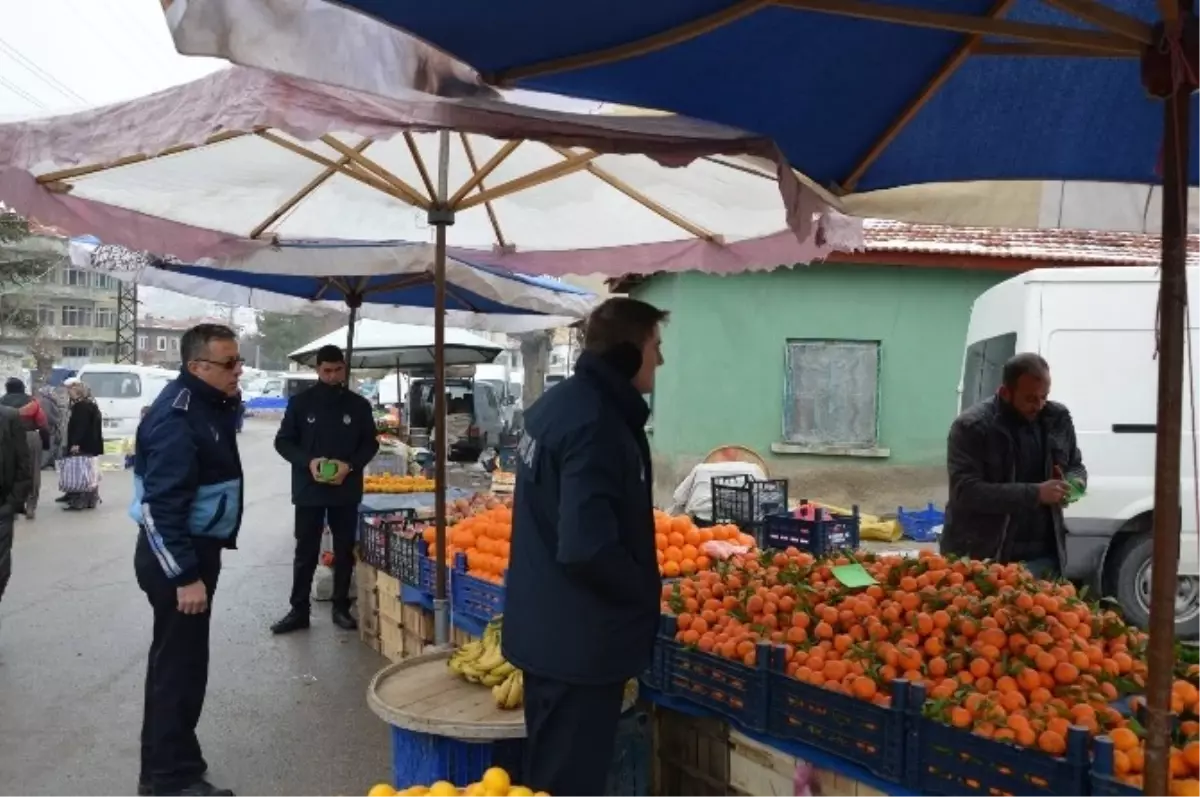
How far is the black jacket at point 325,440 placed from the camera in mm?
6910

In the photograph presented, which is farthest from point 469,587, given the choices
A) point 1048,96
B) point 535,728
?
point 1048,96

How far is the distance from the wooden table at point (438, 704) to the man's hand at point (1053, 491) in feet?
8.62

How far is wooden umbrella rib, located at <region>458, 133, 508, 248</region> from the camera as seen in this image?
187 inches

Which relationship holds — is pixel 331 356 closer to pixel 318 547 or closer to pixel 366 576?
pixel 318 547

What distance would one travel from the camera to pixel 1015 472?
4715 mm

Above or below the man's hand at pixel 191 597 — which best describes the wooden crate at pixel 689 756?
below

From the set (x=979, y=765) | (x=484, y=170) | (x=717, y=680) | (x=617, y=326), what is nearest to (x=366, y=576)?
(x=484, y=170)

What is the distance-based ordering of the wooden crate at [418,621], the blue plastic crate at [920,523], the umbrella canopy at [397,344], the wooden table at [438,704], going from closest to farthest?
1. the wooden table at [438,704]
2. the wooden crate at [418,621]
3. the blue plastic crate at [920,523]
4. the umbrella canopy at [397,344]

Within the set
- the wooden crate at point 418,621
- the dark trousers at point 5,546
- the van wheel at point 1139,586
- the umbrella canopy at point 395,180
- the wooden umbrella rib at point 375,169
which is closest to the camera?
the umbrella canopy at point 395,180

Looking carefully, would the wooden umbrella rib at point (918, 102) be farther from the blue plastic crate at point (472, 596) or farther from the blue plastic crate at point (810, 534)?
the blue plastic crate at point (810, 534)

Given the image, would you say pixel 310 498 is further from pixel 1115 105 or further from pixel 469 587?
pixel 1115 105

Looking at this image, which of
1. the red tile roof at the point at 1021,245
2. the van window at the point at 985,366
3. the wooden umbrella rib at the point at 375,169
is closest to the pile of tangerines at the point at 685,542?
the wooden umbrella rib at the point at 375,169

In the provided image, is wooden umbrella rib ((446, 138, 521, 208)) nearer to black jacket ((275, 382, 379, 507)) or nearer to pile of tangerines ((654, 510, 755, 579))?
pile of tangerines ((654, 510, 755, 579))

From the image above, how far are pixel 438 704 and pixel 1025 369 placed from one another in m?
3.14
